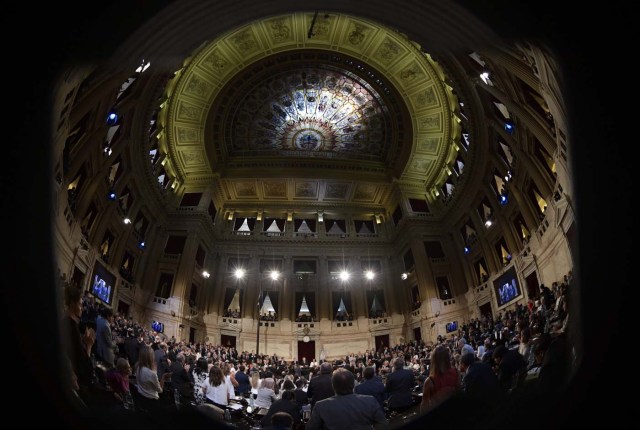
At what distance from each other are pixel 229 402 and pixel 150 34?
5.80 meters

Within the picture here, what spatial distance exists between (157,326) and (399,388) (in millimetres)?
4868

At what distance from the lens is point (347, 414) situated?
265 centimetres

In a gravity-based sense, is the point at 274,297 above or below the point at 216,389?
above

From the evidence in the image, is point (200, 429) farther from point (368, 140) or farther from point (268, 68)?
point (368, 140)

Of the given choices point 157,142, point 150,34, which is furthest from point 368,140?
point 150,34

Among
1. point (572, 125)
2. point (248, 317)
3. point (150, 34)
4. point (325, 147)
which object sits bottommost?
point (572, 125)

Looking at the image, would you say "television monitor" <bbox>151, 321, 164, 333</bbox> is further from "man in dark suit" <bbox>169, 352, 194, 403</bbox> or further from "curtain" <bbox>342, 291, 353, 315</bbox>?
"curtain" <bbox>342, 291, 353, 315</bbox>

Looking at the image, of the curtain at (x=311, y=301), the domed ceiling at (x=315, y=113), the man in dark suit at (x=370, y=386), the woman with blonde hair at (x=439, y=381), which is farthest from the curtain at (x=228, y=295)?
the woman with blonde hair at (x=439, y=381)

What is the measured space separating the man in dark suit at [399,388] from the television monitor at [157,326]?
4.55 m

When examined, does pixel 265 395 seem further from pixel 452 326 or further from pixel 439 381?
pixel 452 326

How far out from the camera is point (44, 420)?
4.53 feet

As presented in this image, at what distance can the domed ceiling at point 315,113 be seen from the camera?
60.5 ft

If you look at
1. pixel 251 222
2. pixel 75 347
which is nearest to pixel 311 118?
pixel 251 222

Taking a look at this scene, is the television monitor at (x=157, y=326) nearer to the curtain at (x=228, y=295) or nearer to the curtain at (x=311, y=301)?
the curtain at (x=228, y=295)
